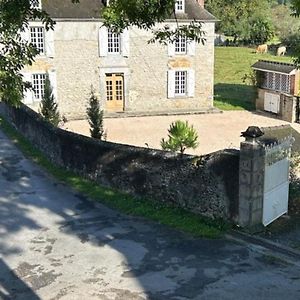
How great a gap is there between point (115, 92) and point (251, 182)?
64.0ft

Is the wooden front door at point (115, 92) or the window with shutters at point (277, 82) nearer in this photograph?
the window with shutters at point (277, 82)

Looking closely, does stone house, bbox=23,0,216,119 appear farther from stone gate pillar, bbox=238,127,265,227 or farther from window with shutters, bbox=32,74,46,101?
stone gate pillar, bbox=238,127,265,227

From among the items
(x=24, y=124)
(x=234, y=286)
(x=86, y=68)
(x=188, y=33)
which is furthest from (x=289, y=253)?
(x=86, y=68)

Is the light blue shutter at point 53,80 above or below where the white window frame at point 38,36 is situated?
below

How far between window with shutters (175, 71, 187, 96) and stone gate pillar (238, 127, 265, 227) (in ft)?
65.3

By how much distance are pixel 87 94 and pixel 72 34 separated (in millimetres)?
3343

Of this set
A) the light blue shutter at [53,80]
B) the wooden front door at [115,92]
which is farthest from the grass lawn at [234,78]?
the light blue shutter at [53,80]

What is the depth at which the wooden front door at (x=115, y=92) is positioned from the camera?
93.6 feet

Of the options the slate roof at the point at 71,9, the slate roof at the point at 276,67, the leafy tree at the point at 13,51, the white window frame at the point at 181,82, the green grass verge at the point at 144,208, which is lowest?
the green grass verge at the point at 144,208

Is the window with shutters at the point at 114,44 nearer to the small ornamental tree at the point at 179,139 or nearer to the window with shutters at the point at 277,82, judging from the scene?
the window with shutters at the point at 277,82

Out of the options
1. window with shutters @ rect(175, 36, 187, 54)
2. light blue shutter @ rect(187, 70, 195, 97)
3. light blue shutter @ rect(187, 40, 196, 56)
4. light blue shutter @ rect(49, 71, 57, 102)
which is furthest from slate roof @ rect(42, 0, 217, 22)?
light blue shutter @ rect(187, 70, 195, 97)

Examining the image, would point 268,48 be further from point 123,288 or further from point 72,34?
point 123,288

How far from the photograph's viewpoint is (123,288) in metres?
8.37

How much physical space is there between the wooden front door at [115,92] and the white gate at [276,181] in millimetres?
18370
